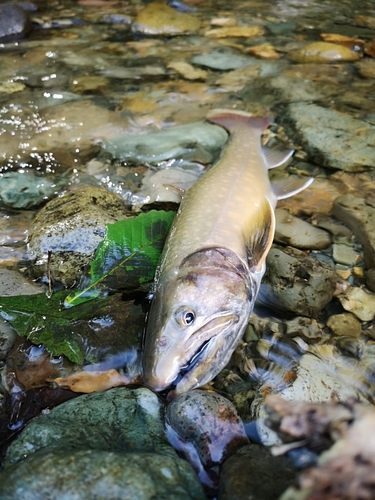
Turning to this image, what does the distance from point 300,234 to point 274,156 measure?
3.65 feet

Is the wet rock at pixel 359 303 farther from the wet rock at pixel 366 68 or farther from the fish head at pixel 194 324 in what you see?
the wet rock at pixel 366 68

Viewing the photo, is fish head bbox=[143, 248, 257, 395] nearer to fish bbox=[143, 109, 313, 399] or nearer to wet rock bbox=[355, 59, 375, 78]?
fish bbox=[143, 109, 313, 399]

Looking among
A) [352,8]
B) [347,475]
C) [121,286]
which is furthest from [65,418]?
[352,8]

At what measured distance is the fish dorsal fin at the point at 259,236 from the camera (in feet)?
12.3

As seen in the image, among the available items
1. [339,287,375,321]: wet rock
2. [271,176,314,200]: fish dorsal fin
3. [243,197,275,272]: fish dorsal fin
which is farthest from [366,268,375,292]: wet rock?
[271,176,314,200]: fish dorsal fin

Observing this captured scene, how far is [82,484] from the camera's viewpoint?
2244 millimetres

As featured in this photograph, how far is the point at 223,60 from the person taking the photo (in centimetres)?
742

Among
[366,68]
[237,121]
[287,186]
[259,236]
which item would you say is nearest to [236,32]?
[366,68]

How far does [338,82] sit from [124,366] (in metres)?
5.25

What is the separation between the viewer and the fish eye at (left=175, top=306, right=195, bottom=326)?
3.09 m

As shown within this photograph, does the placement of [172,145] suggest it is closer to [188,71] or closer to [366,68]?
[188,71]

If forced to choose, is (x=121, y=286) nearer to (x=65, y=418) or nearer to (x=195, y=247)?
(x=195, y=247)

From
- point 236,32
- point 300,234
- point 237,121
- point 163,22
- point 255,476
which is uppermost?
point 163,22

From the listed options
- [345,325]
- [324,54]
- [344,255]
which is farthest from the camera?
[324,54]
